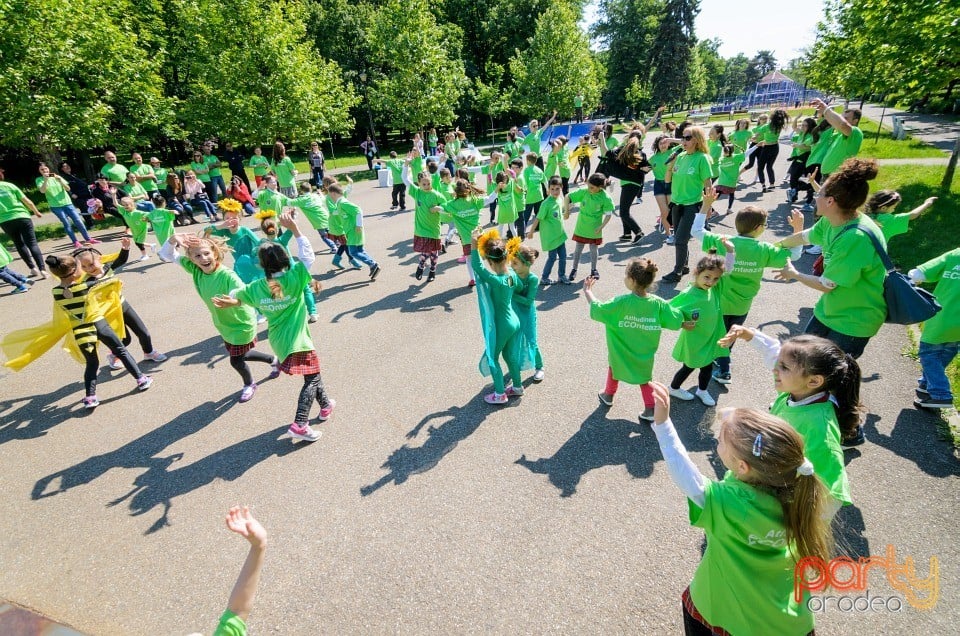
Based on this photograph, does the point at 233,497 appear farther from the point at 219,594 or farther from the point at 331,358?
the point at 331,358

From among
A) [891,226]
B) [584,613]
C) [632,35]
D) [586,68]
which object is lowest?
[584,613]

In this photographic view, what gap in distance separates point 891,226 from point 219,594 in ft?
24.9

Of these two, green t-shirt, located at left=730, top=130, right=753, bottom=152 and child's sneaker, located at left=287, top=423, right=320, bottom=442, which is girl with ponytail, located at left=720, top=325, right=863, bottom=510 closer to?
child's sneaker, located at left=287, top=423, right=320, bottom=442

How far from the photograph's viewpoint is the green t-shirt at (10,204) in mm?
9586

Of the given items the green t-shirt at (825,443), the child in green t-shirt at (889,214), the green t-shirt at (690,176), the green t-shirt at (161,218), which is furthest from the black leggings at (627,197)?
the green t-shirt at (161,218)

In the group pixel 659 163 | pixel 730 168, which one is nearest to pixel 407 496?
pixel 659 163

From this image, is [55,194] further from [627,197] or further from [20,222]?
[627,197]

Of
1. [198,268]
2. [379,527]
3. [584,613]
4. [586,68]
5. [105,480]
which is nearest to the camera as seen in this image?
[584,613]

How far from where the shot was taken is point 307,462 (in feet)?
14.5

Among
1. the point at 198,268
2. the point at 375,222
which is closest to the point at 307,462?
the point at 198,268

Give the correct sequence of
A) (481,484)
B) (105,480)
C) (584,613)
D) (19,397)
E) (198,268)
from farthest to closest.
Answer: (19,397)
(198,268)
(105,480)
(481,484)
(584,613)

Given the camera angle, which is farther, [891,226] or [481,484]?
[891,226]

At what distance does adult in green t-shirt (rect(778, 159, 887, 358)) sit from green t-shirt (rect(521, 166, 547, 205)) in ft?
22.3

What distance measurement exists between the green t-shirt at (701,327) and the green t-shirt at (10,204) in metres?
13.2
